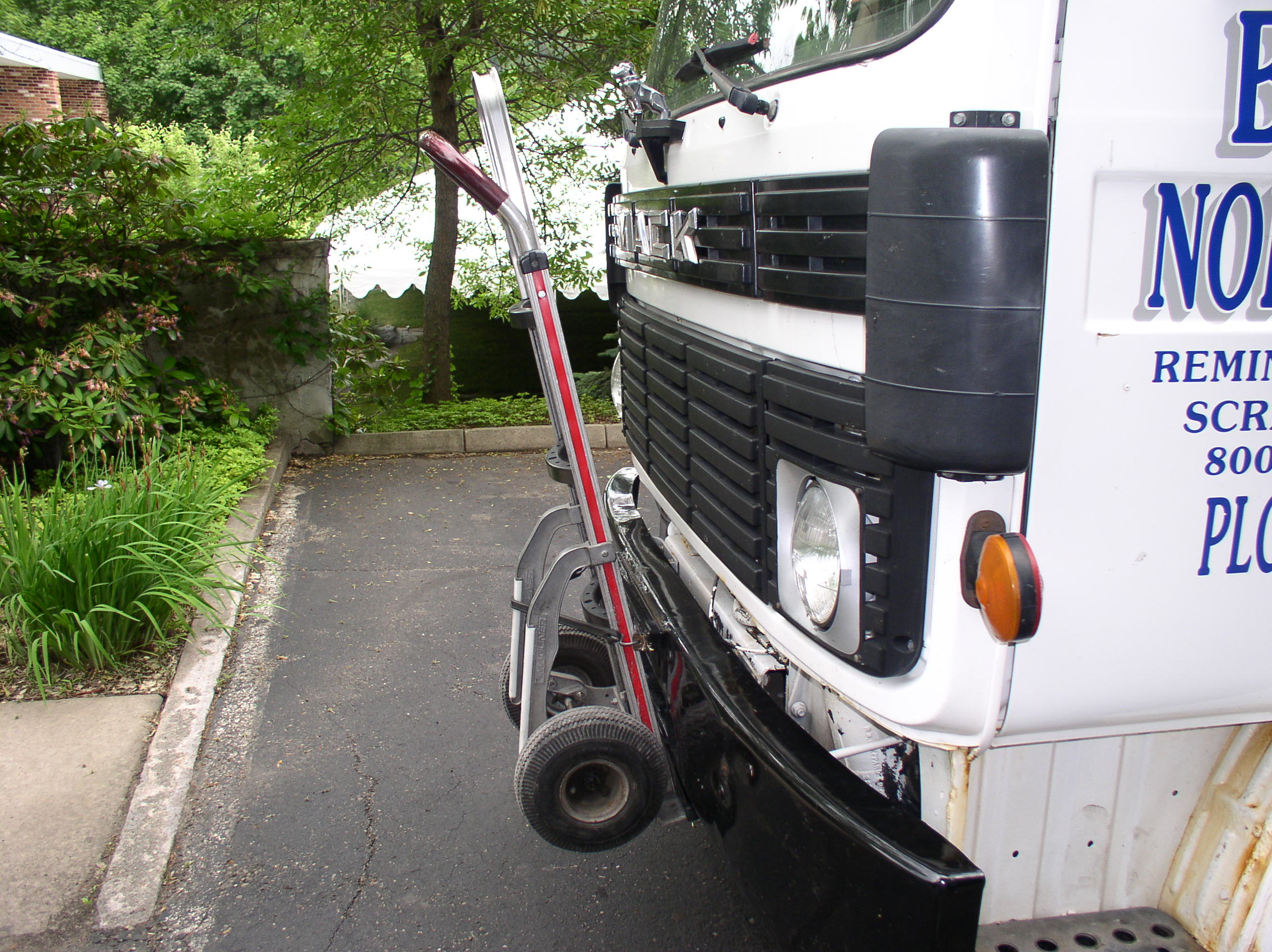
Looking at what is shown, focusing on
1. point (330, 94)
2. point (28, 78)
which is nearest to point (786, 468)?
point (330, 94)

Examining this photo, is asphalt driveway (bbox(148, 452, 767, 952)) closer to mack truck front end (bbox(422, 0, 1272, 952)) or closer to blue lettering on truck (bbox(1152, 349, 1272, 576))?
mack truck front end (bbox(422, 0, 1272, 952))

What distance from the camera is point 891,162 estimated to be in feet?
4.31

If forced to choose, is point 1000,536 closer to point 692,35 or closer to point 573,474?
point 573,474

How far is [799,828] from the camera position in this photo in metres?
1.66

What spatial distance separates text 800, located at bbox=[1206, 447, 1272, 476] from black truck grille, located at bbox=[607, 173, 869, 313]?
567 mm

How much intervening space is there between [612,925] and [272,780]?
4.36ft

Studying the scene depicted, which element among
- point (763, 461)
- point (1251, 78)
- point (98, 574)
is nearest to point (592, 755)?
point (763, 461)

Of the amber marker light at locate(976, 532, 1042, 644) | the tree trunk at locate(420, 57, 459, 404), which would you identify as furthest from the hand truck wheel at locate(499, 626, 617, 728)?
the tree trunk at locate(420, 57, 459, 404)

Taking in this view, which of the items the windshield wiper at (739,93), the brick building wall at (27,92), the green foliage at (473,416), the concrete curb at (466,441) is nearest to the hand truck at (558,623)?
the windshield wiper at (739,93)

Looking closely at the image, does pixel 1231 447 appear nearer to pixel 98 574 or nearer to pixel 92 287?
pixel 98 574

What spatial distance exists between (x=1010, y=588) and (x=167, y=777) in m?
2.82

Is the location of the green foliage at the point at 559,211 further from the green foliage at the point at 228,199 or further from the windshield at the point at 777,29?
the windshield at the point at 777,29

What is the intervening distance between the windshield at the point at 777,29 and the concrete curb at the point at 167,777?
2.53 m

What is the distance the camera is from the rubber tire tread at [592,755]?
2.15 m
